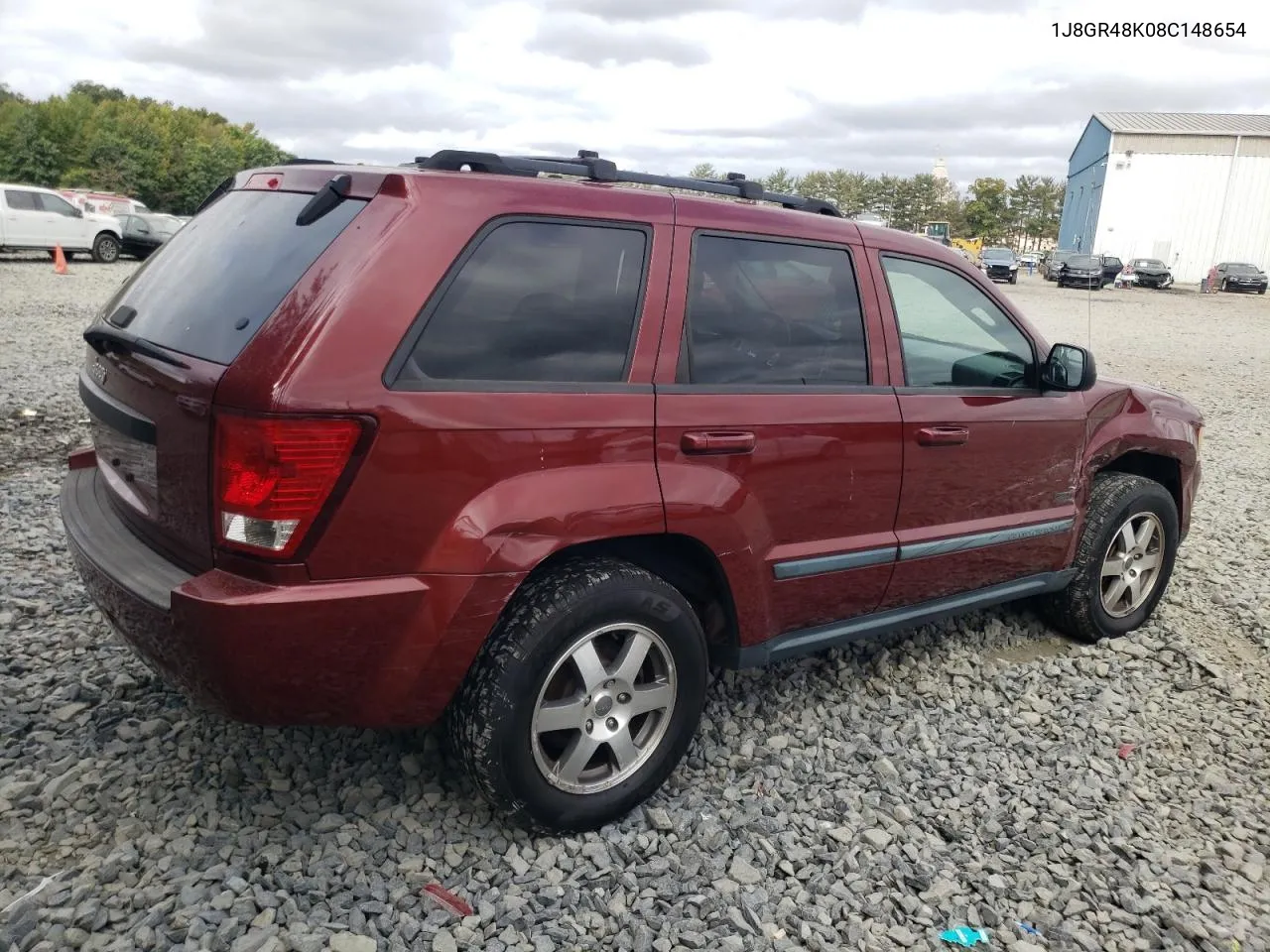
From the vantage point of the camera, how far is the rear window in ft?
8.09

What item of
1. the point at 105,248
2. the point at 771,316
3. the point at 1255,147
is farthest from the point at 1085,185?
the point at 771,316

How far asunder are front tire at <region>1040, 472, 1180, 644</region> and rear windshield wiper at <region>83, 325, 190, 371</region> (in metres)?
3.58

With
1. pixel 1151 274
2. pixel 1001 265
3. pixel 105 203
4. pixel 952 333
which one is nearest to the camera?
pixel 952 333

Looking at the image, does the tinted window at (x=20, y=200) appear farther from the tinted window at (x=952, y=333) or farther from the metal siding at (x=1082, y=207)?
the metal siding at (x=1082, y=207)

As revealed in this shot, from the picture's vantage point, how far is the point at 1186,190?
51688mm

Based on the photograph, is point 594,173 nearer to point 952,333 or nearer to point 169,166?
point 952,333

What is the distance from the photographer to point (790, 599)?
10.5ft

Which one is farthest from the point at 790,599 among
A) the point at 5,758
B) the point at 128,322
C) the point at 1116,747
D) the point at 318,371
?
the point at 5,758

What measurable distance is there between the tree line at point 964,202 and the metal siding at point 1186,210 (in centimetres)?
2144

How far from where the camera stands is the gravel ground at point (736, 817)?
2.54m

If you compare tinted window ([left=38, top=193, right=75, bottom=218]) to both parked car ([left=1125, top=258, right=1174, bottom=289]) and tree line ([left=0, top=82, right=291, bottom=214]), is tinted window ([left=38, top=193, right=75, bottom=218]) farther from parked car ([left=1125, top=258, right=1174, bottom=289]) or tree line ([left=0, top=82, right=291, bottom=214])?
parked car ([left=1125, top=258, right=1174, bottom=289])

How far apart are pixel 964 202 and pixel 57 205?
80.0 metres

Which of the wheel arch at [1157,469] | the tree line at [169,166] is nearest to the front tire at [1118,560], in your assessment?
the wheel arch at [1157,469]

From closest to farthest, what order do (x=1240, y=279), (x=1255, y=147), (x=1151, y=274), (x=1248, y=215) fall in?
(x=1240, y=279)
(x=1151, y=274)
(x=1255, y=147)
(x=1248, y=215)
